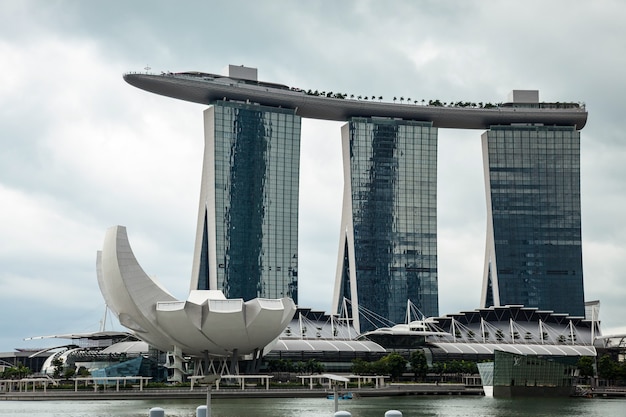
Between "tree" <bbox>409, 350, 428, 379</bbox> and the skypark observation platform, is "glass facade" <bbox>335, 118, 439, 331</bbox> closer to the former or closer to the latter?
the skypark observation platform

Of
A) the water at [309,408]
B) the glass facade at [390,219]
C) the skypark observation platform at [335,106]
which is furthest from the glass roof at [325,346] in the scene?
the water at [309,408]

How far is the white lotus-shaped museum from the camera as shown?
103 meters

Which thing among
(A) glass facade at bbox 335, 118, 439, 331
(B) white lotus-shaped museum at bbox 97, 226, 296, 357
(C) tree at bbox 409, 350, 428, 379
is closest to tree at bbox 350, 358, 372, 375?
(C) tree at bbox 409, 350, 428, 379

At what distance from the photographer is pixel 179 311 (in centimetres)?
10325

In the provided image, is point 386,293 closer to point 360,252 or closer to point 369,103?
point 360,252

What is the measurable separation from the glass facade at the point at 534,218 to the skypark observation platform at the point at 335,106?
2489 millimetres

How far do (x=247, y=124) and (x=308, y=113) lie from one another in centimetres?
1129

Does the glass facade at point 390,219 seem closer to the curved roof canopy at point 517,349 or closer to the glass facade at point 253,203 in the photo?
the glass facade at point 253,203

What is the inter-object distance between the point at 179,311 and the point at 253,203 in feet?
153

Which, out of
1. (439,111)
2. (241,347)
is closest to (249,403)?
(241,347)

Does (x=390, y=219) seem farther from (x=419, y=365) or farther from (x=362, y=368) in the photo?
(x=362, y=368)

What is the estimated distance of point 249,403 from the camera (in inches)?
3351

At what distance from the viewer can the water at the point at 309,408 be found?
69.3m

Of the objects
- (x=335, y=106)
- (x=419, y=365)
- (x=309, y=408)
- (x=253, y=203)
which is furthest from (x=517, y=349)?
(x=309, y=408)
